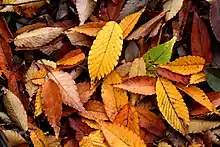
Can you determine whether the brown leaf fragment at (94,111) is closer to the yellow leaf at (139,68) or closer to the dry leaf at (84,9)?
the yellow leaf at (139,68)

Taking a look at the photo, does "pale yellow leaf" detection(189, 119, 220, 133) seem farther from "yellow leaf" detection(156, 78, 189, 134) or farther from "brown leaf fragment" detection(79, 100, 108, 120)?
"brown leaf fragment" detection(79, 100, 108, 120)

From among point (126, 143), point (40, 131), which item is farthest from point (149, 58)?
point (40, 131)

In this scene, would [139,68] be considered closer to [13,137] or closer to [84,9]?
[84,9]

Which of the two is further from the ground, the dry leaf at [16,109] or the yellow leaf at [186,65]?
the yellow leaf at [186,65]

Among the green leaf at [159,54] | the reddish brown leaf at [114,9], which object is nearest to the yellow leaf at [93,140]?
the green leaf at [159,54]

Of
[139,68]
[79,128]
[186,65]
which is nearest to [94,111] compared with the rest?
[79,128]
